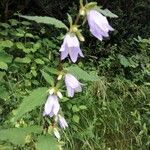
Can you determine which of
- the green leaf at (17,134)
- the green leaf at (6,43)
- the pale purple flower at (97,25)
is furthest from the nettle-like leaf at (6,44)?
the pale purple flower at (97,25)

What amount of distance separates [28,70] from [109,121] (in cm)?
98

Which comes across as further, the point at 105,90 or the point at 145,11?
the point at 145,11

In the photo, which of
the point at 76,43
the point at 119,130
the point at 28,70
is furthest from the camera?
the point at 28,70

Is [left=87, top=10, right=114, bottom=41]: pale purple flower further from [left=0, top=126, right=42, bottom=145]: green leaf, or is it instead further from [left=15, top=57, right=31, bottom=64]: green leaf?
[left=15, top=57, right=31, bottom=64]: green leaf

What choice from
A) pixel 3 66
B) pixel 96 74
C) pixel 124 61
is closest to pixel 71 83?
pixel 96 74

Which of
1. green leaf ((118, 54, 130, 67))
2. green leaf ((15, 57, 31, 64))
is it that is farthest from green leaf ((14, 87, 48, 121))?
green leaf ((118, 54, 130, 67))

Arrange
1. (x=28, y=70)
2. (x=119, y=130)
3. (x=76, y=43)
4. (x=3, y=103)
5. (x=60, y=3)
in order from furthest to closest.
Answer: (x=60, y=3) → (x=28, y=70) → (x=119, y=130) → (x=3, y=103) → (x=76, y=43)

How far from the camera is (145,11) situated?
564cm

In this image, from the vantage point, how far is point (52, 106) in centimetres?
221

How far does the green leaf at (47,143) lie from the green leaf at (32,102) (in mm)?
169

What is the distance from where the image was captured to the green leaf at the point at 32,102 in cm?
215

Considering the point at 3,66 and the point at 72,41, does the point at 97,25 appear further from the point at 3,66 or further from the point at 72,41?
the point at 3,66

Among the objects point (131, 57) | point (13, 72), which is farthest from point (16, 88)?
point (131, 57)

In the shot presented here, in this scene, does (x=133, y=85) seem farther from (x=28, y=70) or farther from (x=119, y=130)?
(x=28, y=70)
